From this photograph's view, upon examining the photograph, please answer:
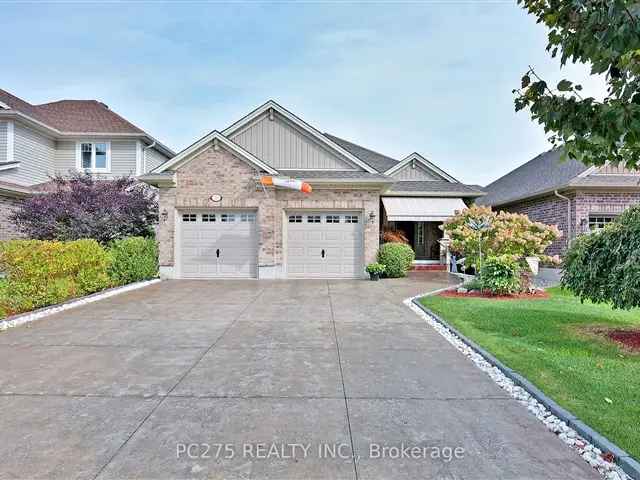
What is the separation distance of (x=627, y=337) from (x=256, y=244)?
13445mm

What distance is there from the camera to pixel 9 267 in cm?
974

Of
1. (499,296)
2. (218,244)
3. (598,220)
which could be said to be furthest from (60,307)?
(598,220)

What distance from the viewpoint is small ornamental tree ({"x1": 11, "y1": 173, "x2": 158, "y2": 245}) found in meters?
15.8

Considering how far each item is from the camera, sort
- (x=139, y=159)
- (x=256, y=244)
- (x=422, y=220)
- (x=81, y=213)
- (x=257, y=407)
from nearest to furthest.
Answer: (x=257, y=407), (x=81, y=213), (x=256, y=244), (x=422, y=220), (x=139, y=159)

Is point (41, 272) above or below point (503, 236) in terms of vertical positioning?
below

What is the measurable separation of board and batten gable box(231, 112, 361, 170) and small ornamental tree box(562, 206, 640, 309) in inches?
475

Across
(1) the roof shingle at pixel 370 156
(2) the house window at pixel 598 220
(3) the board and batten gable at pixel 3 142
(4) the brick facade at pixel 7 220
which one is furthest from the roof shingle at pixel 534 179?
(3) the board and batten gable at pixel 3 142

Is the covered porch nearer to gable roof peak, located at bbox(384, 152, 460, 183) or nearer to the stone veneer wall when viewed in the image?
gable roof peak, located at bbox(384, 152, 460, 183)

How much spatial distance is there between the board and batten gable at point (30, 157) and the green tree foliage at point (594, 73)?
23566 mm

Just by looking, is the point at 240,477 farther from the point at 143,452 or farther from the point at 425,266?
the point at 425,266

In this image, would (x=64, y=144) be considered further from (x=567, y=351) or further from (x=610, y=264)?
(x=610, y=264)

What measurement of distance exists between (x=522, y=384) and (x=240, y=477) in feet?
12.9

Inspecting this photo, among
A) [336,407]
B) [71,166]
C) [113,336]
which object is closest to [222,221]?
[113,336]

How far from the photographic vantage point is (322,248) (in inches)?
717
